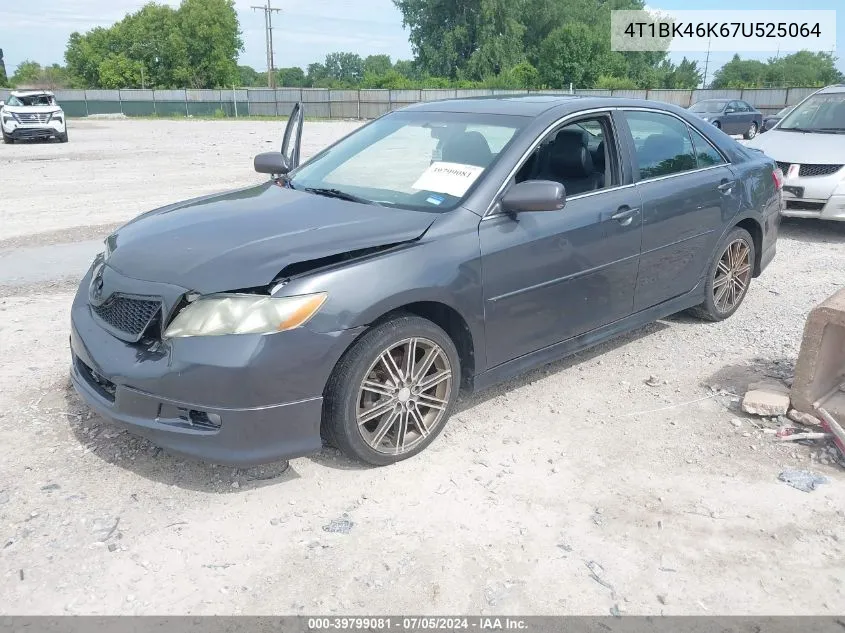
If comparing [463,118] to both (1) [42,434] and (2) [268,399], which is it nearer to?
(2) [268,399]

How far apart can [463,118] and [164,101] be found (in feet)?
181

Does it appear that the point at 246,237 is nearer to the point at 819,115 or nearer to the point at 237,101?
the point at 819,115

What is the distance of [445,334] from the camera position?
359 centimetres

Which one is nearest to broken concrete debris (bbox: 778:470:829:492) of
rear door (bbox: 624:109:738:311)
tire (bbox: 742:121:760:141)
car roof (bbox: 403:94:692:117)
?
rear door (bbox: 624:109:738:311)

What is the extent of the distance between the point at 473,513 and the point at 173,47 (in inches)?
3353

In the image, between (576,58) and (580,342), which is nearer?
(580,342)

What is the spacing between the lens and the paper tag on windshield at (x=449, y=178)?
379cm

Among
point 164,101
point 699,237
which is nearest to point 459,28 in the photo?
point 164,101

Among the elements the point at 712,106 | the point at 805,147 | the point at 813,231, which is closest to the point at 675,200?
the point at 805,147

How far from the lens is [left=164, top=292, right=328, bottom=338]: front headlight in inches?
118

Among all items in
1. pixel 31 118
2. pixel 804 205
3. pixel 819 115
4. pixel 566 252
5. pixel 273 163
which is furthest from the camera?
pixel 31 118

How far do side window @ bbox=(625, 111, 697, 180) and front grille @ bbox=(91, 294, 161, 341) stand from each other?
302cm

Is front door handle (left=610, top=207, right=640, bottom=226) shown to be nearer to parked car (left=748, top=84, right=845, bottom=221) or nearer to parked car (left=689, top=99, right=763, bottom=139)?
parked car (left=748, top=84, right=845, bottom=221)

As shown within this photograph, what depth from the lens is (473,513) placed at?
317 centimetres
